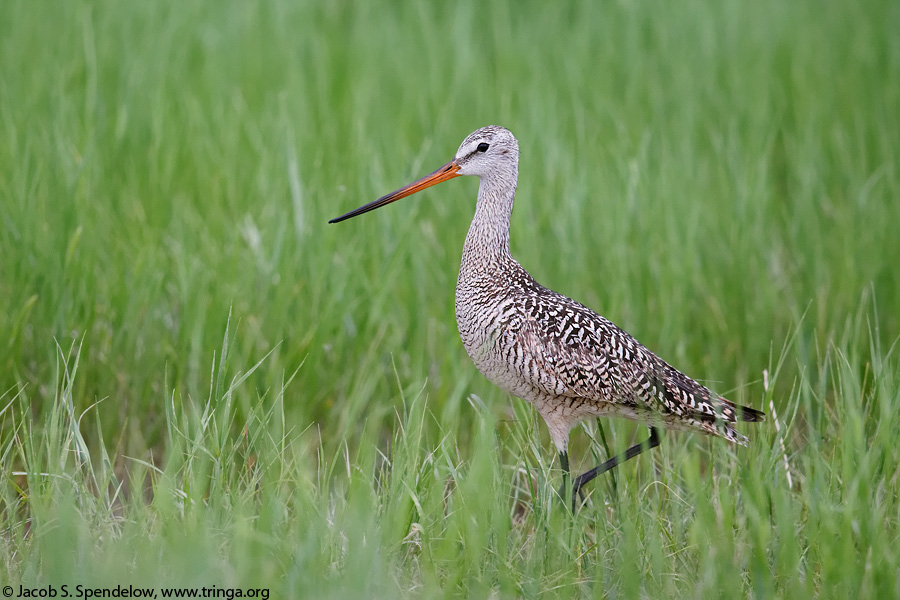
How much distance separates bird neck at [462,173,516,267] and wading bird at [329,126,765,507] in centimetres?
4

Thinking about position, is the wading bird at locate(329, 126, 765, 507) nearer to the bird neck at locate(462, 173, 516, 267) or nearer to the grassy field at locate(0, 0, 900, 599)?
the bird neck at locate(462, 173, 516, 267)

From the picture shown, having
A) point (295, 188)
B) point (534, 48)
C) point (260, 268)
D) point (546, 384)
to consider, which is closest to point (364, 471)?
point (546, 384)

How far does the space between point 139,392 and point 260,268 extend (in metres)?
0.87

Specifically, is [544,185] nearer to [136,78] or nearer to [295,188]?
[295,188]

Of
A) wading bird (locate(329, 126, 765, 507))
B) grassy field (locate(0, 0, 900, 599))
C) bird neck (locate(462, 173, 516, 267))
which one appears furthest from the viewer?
bird neck (locate(462, 173, 516, 267))

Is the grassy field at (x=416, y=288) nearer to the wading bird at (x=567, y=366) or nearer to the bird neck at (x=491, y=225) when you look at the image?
the wading bird at (x=567, y=366)

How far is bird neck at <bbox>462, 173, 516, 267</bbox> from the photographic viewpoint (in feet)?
14.5

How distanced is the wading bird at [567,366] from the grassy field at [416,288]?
179 millimetres

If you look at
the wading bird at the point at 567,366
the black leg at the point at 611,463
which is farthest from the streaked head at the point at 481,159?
the black leg at the point at 611,463

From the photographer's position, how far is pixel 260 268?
522 cm

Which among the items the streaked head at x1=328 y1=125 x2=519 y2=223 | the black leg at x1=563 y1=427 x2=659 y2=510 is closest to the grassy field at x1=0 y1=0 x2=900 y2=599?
the black leg at x1=563 y1=427 x2=659 y2=510

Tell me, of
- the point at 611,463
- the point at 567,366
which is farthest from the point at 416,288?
the point at 611,463

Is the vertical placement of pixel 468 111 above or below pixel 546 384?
above

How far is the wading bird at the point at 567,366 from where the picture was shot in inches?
158
